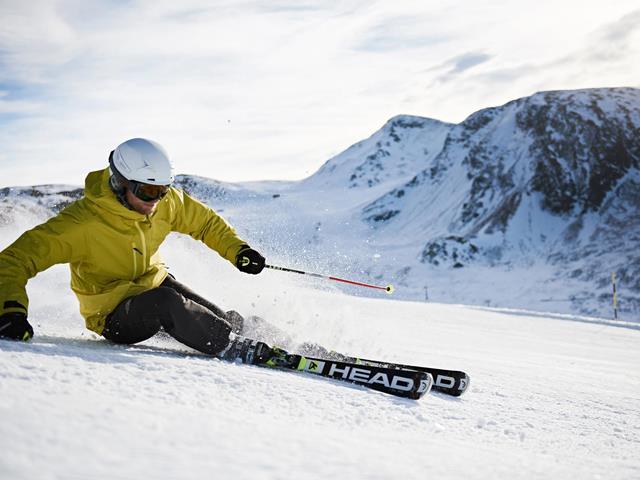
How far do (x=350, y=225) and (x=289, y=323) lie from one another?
161ft

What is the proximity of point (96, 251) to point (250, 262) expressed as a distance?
1.22m

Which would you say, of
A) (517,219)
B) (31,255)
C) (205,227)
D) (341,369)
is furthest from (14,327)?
(517,219)

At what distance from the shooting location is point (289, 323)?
5.61m

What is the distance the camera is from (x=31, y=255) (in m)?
3.38

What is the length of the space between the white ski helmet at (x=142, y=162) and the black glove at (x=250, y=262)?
104cm

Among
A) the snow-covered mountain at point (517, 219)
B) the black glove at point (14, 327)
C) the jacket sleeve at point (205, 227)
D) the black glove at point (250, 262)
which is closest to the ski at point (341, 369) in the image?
the black glove at point (250, 262)

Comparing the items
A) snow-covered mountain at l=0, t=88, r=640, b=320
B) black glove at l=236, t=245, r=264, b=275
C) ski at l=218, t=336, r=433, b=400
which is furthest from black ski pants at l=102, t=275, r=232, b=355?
snow-covered mountain at l=0, t=88, r=640, b=320

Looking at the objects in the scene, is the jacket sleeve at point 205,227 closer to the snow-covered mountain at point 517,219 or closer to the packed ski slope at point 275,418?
the packed ski slope at point 275,418

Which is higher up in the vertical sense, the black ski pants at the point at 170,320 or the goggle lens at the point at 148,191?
the goggle lens at the point at 148,191

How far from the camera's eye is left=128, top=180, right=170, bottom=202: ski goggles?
3.60 meters

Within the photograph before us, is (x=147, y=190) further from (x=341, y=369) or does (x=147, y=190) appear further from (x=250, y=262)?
(x=341, y=369)

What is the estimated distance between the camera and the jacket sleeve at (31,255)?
3.24 metres

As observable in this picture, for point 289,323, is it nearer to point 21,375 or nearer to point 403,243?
point 21,375

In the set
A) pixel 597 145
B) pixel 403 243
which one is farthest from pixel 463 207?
pixel 597 145
